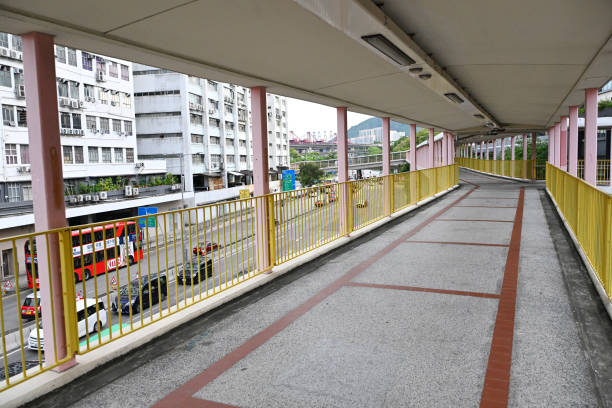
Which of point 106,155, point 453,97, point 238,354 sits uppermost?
point 106,155

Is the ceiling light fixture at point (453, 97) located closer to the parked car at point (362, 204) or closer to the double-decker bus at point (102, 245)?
the parked car at point (362, 204)

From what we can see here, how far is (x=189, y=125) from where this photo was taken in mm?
47969

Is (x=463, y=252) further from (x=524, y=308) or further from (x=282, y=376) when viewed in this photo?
(x=282, y=376)

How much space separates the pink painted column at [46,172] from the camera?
3.03 metres

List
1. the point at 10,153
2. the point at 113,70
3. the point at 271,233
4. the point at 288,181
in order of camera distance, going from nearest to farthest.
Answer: the point at 271,233
the point at 288,181
the point at 10,153
the point at 113,70

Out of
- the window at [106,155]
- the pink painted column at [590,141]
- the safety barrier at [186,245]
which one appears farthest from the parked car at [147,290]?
the window at [106,155]

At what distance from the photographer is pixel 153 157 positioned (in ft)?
162

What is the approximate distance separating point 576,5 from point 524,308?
9.22 feet

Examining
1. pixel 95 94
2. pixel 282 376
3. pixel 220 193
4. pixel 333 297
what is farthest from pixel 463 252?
pixel 220 193

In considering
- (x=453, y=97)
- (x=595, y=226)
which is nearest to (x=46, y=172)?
(x=595, y=226)

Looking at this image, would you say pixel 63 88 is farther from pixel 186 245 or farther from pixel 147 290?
pixel 186 245

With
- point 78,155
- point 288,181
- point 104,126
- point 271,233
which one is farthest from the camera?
point 104,126

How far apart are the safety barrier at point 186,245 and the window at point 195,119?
40.1 metres

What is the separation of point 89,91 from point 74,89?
147 cm
